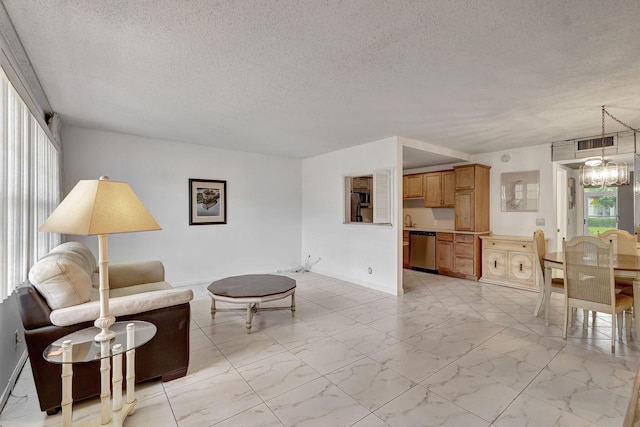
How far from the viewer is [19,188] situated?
2285mm

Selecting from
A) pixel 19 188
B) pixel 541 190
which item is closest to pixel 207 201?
pixel 19 188

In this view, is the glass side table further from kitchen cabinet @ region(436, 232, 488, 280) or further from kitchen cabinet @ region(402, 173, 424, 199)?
kitchen cabinet @ region(402, 173, 424, 199)

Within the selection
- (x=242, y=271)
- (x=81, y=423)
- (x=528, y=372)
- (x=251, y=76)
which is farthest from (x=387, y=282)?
(x=81, y=423)

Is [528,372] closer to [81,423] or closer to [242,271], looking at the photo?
[81,423]

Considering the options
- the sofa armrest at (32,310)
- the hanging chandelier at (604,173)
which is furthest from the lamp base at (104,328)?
the hanging chandelier at (604,173)

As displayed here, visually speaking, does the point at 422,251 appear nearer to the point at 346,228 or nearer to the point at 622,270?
the point at 346,228

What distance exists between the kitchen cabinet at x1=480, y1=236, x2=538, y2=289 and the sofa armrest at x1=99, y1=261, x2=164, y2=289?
521 cm

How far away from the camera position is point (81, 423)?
177 centimetres

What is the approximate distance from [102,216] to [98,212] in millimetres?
28

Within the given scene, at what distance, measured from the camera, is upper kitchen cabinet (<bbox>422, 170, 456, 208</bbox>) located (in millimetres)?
6012

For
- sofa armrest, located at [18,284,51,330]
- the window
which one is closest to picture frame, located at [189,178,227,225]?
the window

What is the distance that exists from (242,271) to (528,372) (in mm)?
4657

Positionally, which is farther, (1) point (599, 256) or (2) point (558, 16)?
(1) point (599, 256)

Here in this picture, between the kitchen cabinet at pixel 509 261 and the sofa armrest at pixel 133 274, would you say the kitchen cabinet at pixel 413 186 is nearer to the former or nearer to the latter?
the kitchen cabinet at pixel 509 261
